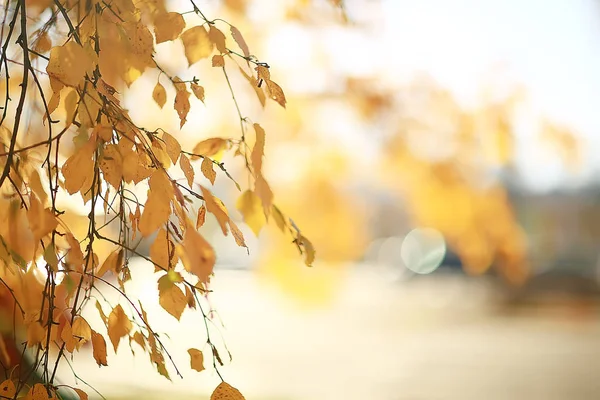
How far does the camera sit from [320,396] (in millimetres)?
5441

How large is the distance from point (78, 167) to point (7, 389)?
53 centimetres

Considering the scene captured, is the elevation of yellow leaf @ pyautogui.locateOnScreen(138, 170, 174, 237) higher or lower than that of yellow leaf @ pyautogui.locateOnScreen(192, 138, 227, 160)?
lower

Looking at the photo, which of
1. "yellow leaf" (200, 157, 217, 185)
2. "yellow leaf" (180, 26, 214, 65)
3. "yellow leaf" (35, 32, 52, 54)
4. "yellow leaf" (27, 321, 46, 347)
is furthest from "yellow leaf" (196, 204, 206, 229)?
"yellow leaf" (35, 32, 52, 54)

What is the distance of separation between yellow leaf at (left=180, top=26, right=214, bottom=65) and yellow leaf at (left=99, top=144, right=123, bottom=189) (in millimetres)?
252

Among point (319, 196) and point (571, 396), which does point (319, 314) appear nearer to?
point (571, 396)

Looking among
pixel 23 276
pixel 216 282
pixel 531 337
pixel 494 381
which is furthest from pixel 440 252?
pixel 23 276

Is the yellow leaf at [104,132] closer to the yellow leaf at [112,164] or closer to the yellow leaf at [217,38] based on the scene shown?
the yellow leaf at [112,164]

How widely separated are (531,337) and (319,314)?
126 inches

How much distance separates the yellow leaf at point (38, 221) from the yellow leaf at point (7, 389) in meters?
0.43

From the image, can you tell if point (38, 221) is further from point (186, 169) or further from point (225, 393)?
point (225, 393)

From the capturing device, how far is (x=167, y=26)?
Result: 50.3 inches

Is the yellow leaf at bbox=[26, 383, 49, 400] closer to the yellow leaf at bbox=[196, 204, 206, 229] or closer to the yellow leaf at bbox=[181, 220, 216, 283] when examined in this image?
the yellow leaf at bbox=[196, 204, 206, 229]

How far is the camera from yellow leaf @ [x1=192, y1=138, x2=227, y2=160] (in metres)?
1.46

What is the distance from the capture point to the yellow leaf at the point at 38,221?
1.03 meters
